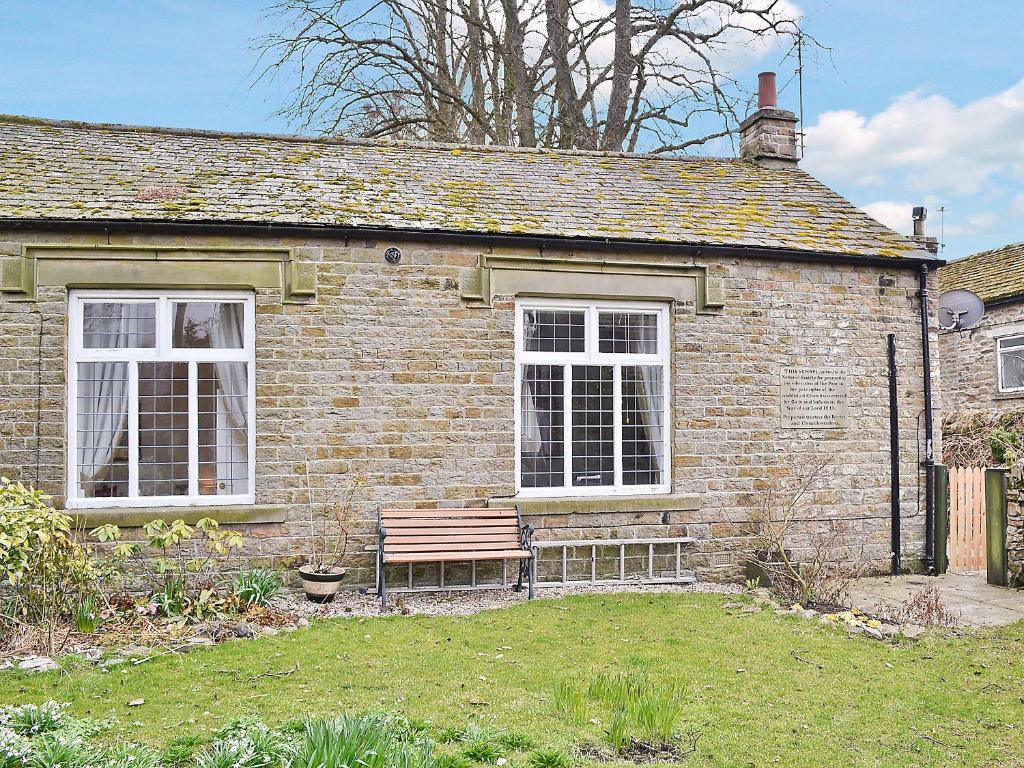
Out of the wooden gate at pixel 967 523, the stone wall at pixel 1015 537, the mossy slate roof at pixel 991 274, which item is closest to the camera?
the stone wall at pixel 1015 537

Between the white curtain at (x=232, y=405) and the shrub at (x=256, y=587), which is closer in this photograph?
the shrub at (x=256, y=587)

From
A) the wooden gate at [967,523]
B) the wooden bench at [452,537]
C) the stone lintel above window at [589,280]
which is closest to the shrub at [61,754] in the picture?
the wooden bench at [452,537]

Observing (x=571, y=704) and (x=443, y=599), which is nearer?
(x=571, y=704)

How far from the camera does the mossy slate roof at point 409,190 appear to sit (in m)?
8.83

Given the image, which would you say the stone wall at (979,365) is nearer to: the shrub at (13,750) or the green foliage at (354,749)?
the green foliage at (354,749)

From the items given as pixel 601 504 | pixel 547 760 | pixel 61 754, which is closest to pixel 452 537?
pixel 601 504

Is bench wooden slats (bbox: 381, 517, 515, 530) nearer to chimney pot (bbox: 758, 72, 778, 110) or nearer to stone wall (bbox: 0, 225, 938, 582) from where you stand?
stone wall (bbox: 0, 225, 938, 582)

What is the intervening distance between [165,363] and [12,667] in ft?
10.9

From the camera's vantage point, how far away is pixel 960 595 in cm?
891

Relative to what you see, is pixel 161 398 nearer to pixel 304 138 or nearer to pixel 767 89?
pixel 304 138

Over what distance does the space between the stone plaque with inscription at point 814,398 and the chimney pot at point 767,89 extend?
454 centimetres

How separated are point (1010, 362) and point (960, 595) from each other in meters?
11.3

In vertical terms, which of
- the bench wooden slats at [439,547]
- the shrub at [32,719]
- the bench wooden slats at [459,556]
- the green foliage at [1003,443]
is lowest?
the shrub at [32,719]

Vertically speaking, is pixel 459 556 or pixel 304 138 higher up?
pixel 304 138
